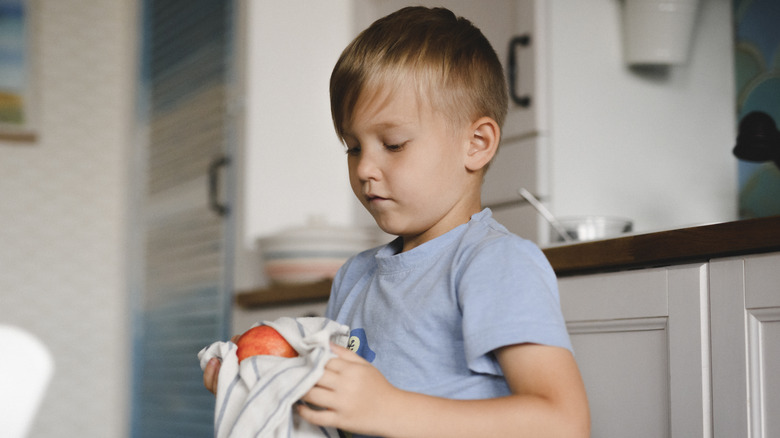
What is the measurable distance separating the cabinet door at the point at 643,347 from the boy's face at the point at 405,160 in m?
0.32

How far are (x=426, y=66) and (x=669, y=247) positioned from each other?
39cm

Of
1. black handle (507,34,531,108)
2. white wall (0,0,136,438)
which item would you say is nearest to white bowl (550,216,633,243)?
black handle (507,34,531,108)

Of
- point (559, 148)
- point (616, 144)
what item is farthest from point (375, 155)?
point (616, 144)

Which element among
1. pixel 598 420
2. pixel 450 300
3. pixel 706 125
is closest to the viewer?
pixel 450 300

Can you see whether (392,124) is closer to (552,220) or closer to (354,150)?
(354,150)

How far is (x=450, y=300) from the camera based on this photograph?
30.9 inches

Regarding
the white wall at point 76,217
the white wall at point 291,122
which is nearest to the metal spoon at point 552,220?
the white wall at point 291,122

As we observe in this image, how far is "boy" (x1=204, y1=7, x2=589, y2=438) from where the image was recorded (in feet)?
2.23

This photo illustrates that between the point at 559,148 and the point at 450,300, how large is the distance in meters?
0.89

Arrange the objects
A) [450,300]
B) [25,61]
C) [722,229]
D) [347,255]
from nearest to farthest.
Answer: [450,300], [722,229], [347,255], [25,61]

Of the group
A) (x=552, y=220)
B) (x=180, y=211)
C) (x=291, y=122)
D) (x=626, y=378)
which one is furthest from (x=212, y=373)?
(x=180, y=211)

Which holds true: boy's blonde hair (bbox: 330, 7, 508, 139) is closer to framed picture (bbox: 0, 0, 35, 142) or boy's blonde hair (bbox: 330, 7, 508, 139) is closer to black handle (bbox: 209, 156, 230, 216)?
black handle (bbox: 209, 156, 230, 216)

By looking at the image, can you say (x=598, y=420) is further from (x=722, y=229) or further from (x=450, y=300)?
(x=450, y=300)

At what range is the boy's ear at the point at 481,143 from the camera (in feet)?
2.95
